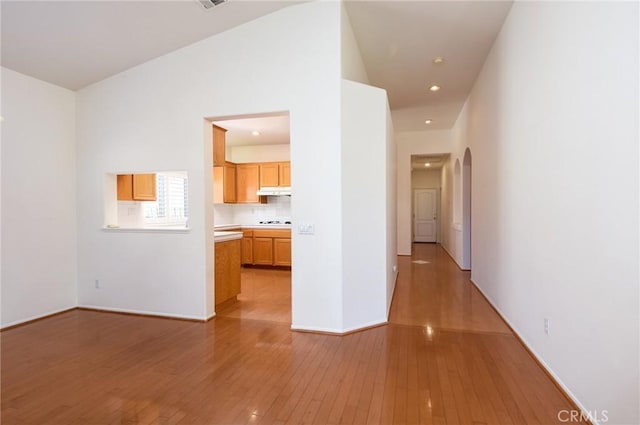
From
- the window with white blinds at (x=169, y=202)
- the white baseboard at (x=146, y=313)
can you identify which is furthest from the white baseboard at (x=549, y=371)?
the window with white blinds at (x=169, y=202)

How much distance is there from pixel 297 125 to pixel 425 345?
249 cm

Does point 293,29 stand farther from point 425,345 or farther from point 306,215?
point 425,345

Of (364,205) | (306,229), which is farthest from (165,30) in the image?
(364,205)

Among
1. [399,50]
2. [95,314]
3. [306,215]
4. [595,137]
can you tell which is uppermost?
[399,50]

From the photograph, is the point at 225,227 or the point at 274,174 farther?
the point at 274,174

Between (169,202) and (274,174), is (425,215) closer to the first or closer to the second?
(274,174)

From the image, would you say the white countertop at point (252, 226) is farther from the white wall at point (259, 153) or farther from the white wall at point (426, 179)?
the white wall at point (426, 179)

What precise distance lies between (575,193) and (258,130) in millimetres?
5209

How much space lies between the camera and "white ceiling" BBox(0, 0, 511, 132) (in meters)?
2.99

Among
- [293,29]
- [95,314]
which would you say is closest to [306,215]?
[293,29]

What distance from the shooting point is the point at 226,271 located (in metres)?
4.31

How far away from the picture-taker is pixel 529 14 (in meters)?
2.84

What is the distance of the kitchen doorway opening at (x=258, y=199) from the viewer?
230 inches

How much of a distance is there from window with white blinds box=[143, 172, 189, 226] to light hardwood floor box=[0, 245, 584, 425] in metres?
2.05
